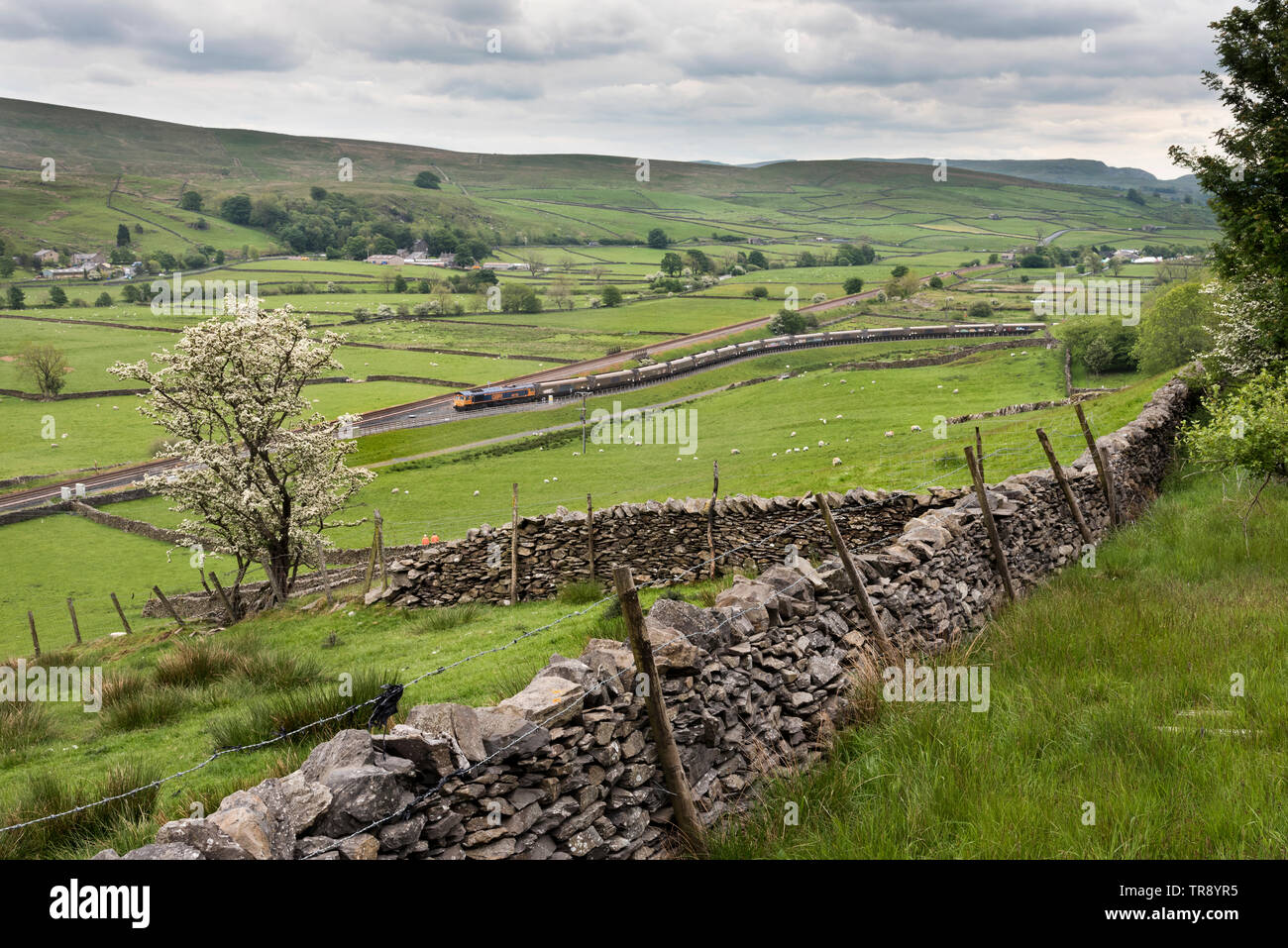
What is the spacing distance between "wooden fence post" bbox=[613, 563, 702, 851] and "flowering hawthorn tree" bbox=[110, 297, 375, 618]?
20.3 m

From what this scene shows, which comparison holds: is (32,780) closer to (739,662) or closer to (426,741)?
(426,741)

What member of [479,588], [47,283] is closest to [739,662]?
[479,588]

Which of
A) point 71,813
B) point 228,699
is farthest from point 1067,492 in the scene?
point 71,813

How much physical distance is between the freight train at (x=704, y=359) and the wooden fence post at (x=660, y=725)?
77.0m

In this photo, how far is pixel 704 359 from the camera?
316 ft

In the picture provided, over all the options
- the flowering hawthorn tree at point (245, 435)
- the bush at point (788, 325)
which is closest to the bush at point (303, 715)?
the flowering hawthorn tree at point (245, 435)

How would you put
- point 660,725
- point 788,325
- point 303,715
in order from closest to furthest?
1. point 660,725
2. point 303,715
3. point 788,325

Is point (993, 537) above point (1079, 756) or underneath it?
above

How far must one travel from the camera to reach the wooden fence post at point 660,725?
232 inches

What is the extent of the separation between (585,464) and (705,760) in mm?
46141

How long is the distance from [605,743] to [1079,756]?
360cm

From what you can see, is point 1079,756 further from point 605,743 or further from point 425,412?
point 425,412

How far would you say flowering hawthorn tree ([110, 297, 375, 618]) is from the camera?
23734 millimetres

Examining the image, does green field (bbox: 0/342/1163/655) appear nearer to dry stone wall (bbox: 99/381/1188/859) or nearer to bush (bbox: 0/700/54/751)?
dry stone wall (bbox: 99/381/1188/859)
